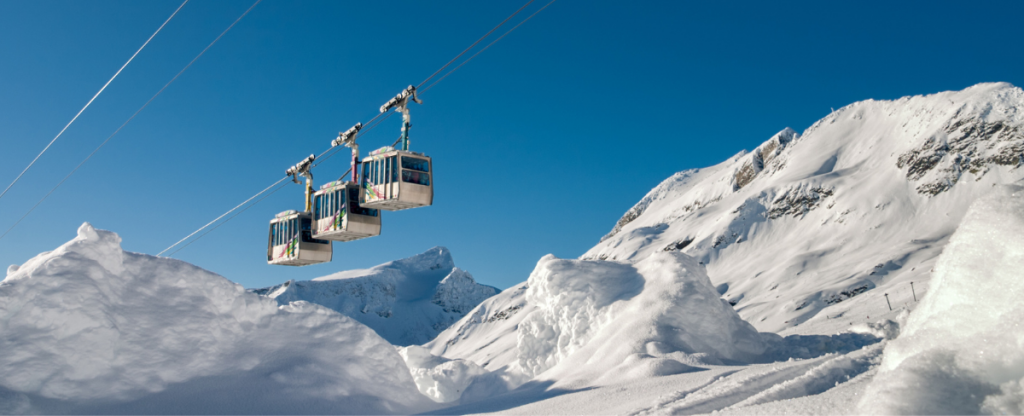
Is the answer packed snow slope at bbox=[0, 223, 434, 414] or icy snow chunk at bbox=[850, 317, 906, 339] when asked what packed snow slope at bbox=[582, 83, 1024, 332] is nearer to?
icy snow chunk at bbox=[850, 317, 906, 339]

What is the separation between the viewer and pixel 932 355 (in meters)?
4.30

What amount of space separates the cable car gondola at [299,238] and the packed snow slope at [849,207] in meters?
45.0

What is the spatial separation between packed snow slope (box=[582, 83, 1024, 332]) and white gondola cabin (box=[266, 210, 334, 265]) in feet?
148

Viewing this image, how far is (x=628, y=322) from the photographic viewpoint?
74.6 feet

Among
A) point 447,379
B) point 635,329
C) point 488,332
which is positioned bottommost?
point 447,379

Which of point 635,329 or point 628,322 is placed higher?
point 628,322

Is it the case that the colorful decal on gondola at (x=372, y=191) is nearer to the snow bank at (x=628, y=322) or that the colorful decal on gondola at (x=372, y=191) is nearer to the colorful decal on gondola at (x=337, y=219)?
the colorful decal on gondola at (x=337, y=219)

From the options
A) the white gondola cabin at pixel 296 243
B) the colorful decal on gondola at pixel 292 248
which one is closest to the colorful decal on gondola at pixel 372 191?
the white gondola cabin at pixel 296 243

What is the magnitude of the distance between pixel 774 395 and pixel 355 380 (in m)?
11.0

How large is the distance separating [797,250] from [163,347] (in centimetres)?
9489

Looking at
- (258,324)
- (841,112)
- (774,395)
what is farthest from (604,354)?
(841,112)

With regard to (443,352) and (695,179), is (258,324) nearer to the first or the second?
(443,352)

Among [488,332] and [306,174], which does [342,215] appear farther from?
[488,332]

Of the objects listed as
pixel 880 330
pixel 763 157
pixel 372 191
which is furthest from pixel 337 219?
pixel 763 157
